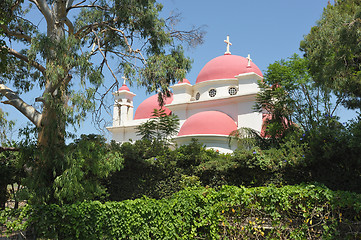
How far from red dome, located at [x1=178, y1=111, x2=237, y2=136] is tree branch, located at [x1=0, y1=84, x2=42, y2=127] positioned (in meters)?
11.5

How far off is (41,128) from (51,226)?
396 centimetres

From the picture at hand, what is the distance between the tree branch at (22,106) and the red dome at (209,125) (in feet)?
37.6

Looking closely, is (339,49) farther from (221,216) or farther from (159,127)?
(159,127)

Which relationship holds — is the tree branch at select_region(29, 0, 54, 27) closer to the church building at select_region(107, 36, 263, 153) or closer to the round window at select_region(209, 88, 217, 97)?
the church building at select_region(107, 36, 263, 153)

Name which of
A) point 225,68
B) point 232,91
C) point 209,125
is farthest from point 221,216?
point 225,68

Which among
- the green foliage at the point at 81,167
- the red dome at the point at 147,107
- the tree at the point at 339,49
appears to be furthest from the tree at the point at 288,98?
the red dome at the point at 147,107

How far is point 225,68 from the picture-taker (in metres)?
24.9

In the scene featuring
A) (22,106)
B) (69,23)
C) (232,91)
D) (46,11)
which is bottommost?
(22,106)

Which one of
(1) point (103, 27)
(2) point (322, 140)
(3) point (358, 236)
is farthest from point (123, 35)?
(3) point (358, 236)

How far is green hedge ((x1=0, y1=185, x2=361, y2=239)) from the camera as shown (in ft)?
23.8

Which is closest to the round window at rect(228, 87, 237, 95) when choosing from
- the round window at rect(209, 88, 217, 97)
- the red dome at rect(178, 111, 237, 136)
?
the round window at rect(209, 88, 217, 97)

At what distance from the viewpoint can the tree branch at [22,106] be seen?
1056 cm

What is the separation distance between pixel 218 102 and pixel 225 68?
8.98 ft

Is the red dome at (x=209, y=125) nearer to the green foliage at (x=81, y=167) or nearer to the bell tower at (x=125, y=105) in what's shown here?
the green foliage at (x=81, y=167)
